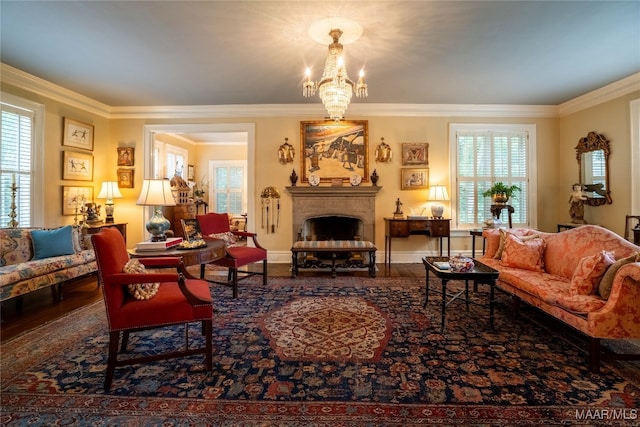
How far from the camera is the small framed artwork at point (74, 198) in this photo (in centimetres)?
475

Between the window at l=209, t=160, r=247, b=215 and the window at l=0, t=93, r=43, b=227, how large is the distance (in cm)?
465

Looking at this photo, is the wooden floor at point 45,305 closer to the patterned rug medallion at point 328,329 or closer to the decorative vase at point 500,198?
the patterned rug medallion at point 328,329

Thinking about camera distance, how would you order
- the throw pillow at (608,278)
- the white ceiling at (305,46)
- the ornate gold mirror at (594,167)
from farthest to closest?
1. the ornate gold mirror at (594,167)
2. the white ceiling at (305,46)
3. the throw pillow at (608,278)

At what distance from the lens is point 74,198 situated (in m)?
4.90

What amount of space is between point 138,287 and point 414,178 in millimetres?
4784

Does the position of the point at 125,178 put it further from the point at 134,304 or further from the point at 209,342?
the point at 209,342

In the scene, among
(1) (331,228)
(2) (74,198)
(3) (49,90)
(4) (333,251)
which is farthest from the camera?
(1) (331,228)

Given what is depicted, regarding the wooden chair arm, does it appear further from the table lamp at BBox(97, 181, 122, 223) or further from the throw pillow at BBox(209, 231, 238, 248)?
the table lamp at BBox(97, 181, 122, 223)

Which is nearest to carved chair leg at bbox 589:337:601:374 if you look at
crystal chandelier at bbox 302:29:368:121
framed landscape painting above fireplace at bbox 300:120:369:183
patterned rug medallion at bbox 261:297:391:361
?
patterned rug medallion at bbox 261:297:391:361

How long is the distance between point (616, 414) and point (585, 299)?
0.82 m

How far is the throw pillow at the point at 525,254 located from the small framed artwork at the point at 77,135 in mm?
6485

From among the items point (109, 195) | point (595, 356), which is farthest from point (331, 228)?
point (595, 356)

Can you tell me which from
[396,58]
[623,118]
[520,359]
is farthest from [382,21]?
[623,118]

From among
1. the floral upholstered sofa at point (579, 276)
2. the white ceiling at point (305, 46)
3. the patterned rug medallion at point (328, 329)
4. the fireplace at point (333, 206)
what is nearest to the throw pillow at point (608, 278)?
the floral upholstered sofa at point (579, 276)
